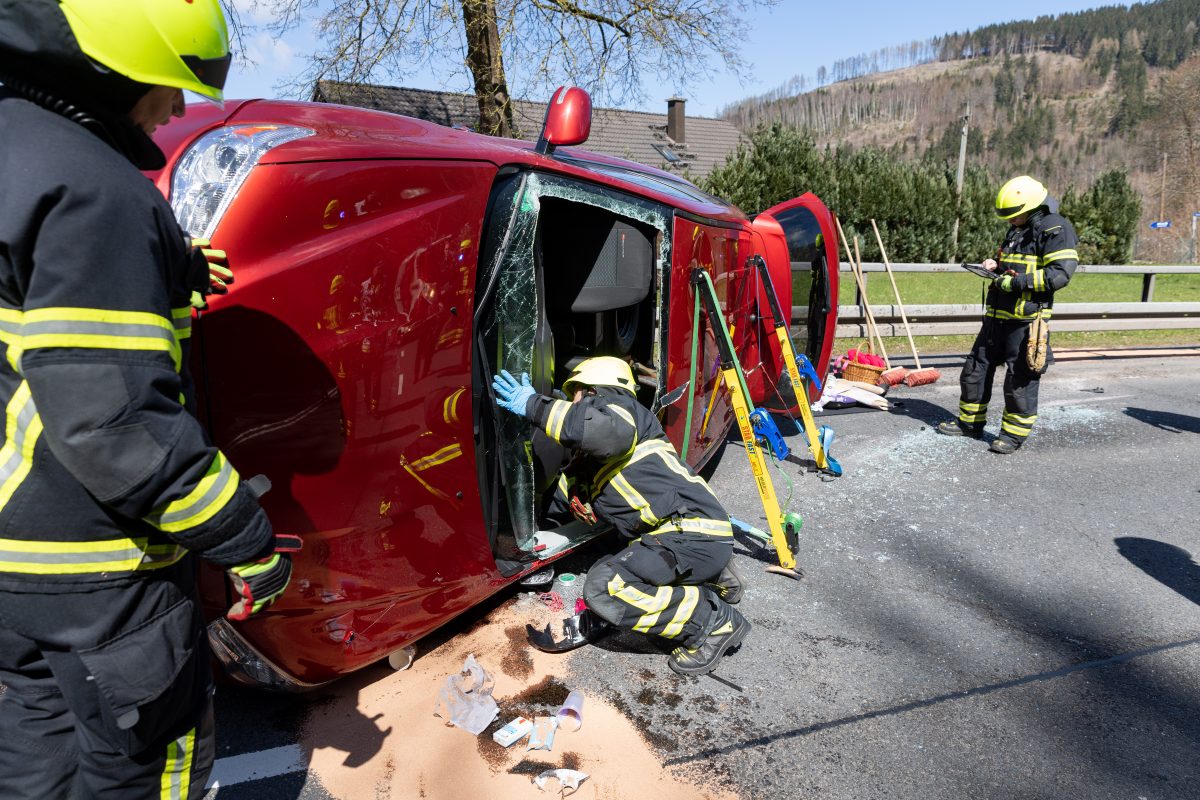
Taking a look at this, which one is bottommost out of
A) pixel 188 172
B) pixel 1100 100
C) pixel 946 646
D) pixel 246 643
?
pixel 946 646

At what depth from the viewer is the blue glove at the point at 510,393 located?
2.60 m

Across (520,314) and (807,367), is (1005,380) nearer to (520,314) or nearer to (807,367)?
(807,367)

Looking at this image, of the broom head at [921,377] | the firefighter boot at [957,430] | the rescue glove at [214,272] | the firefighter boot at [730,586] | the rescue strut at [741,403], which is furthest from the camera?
A: the broom head at [921,377]

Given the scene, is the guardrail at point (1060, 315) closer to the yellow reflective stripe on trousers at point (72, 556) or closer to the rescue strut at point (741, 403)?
the rescue strut at point (741, 403)

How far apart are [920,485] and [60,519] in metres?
4.70

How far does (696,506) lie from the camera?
2949 mm

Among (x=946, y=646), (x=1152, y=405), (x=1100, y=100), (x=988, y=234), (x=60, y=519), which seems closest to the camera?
(x=60, y=519)

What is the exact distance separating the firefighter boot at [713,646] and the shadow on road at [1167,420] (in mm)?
5070

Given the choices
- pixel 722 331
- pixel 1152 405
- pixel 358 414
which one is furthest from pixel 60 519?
pixel 1152 405

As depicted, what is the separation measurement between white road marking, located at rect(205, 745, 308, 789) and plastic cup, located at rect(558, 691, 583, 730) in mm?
809

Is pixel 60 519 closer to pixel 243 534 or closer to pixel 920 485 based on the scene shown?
pixel 243 534

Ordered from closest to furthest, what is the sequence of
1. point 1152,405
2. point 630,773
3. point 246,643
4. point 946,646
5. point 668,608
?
point 246,643, point 630,773, point 668,608, point 946,646, point 1152,405

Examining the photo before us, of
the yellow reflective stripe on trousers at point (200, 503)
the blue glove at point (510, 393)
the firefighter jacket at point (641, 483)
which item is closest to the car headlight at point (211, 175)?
the yellow reflective stripe on trousers at point (200, 503)

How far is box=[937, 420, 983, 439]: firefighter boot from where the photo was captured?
5.91 meters
